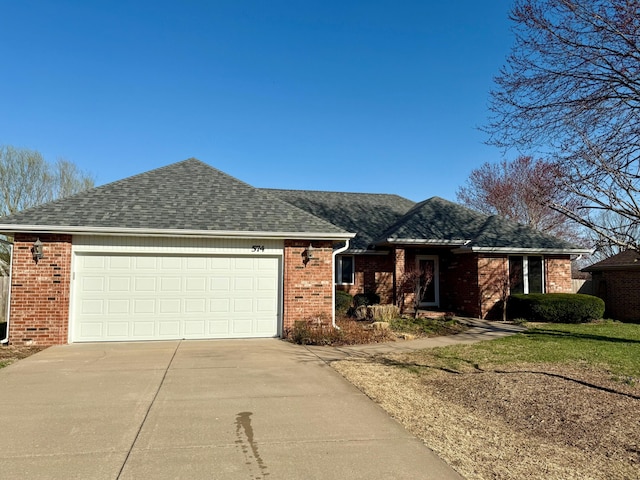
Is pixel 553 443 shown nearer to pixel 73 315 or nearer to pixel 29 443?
pixel 29 443

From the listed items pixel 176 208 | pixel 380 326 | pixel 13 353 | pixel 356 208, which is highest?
pixel 356 208

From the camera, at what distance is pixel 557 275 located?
16.8 metres

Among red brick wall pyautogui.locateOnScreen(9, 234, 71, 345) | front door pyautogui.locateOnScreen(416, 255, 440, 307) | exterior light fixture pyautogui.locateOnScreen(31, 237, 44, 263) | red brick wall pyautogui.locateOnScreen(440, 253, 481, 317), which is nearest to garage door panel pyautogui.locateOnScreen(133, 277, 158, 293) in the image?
red brick wall pyautogui.locateOnScreen(9, 234, 71, 345)

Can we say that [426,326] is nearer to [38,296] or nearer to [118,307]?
[118,307]

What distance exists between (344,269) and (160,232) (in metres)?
8.82

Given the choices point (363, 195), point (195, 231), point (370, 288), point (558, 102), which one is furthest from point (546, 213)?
point (195, 231)

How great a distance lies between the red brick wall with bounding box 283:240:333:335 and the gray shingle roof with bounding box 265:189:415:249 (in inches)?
234

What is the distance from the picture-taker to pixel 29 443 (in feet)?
15.1

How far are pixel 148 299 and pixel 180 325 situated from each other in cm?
103

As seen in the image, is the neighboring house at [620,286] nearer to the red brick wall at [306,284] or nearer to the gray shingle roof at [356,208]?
the gray shingle roof at [356,208]

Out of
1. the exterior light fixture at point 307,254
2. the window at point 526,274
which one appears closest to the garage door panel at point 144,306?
the exterior light fixture at point 307,254

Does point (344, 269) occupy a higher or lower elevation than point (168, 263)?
lower

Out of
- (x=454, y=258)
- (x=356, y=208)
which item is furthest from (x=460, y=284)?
(x=356, y=208)

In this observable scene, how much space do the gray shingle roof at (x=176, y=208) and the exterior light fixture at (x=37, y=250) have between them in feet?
1.49
